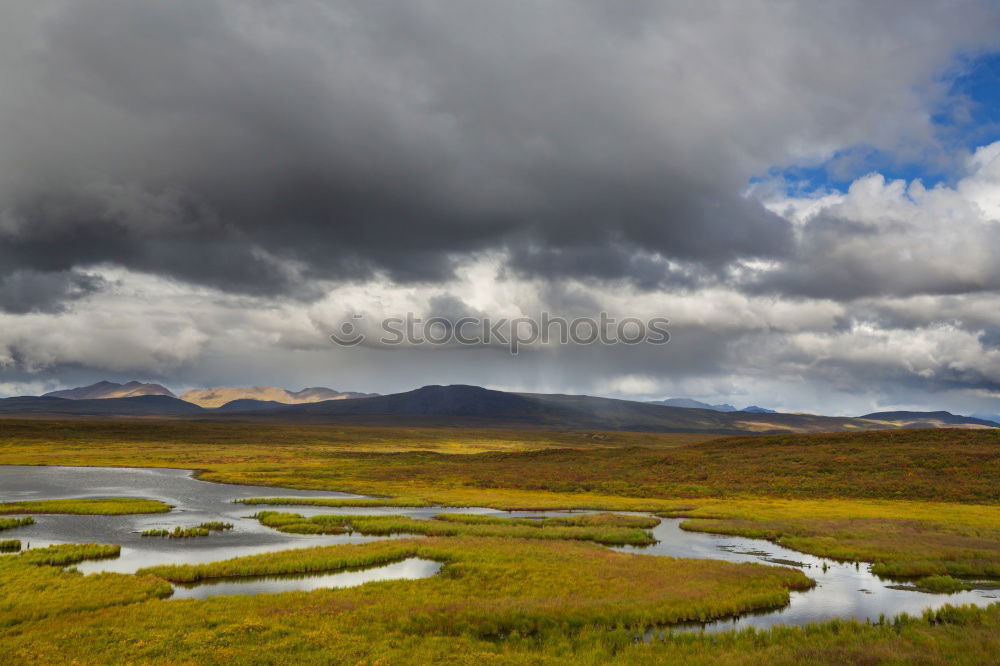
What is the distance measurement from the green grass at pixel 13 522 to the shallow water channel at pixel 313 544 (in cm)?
107

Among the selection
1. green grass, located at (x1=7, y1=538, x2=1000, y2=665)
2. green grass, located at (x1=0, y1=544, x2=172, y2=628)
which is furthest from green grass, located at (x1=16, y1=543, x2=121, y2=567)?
green grass, located at (x1=7, y1=538, x2=1000, y2=665)

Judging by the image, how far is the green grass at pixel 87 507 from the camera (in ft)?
207

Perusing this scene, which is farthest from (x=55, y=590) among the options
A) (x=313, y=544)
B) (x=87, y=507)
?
(x=87, y=507)

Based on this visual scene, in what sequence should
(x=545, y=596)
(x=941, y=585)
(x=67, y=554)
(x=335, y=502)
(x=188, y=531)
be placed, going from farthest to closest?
(x=335, y=502)
(x=188, y=531)
(x=67, y=554)
(x=941, y=585)
(x=545, y=596)

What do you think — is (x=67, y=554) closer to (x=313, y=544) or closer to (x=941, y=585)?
(x=313, y=544)

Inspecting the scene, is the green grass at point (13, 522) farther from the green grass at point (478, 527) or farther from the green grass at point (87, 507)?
the green grass at point (478, 527)

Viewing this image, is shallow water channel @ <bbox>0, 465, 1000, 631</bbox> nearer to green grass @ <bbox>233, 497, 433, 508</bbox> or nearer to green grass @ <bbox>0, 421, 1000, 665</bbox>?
green grass @ <bbox>0, 421, 1000, 665</bbox>

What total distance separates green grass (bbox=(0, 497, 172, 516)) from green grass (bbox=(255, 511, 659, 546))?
1373cm

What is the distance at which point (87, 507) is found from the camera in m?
65.1

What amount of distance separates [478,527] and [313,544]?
15237mm

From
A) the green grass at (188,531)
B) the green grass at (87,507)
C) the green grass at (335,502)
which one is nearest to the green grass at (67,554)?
the green grass at (188,531)

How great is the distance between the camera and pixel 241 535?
5162 centimetres

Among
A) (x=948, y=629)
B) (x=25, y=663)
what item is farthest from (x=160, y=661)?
(x=948, y=629)

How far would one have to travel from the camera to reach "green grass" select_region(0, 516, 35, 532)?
5297cm
